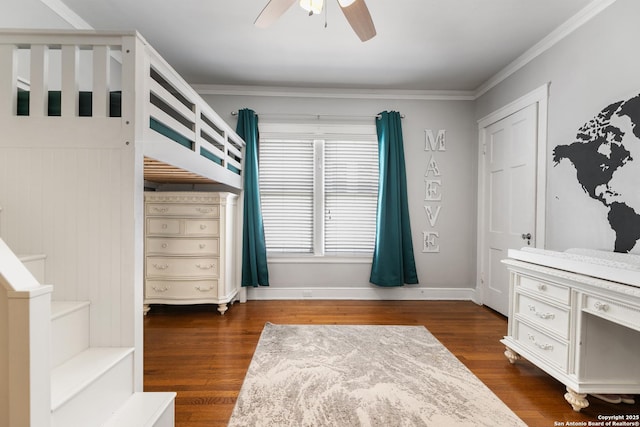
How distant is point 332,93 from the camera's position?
385 centimetres

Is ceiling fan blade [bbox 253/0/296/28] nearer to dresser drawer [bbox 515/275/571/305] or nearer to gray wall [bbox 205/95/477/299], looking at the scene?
gray wall [bbox 205/95/477/299]

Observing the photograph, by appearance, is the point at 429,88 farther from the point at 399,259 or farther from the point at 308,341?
the point at 308,341

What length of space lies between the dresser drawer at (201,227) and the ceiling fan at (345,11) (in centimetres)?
190

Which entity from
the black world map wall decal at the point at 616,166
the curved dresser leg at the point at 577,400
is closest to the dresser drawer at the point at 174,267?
the curved dresser leg at the point at 577,400

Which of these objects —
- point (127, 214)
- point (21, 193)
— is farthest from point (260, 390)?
point (21, 193)

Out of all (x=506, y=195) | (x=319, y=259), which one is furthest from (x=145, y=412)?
(x=506, y=195)

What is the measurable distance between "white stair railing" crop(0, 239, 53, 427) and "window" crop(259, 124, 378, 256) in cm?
302

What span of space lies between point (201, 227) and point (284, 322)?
123cm

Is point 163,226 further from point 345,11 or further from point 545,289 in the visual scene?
point 545,289

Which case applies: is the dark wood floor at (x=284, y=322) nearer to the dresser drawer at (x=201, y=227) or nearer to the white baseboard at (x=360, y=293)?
the white baseboard at (x=360, y=293)

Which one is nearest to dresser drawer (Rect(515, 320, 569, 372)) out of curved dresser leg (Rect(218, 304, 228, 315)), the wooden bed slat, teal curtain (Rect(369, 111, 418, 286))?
teal curtain (Rect(369, 111, 418, 286))

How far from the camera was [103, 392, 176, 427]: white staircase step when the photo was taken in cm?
123

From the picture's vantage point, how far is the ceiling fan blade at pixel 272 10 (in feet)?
5.62

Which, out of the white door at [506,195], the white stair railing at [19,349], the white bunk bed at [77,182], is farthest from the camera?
the white door at [506,195]
